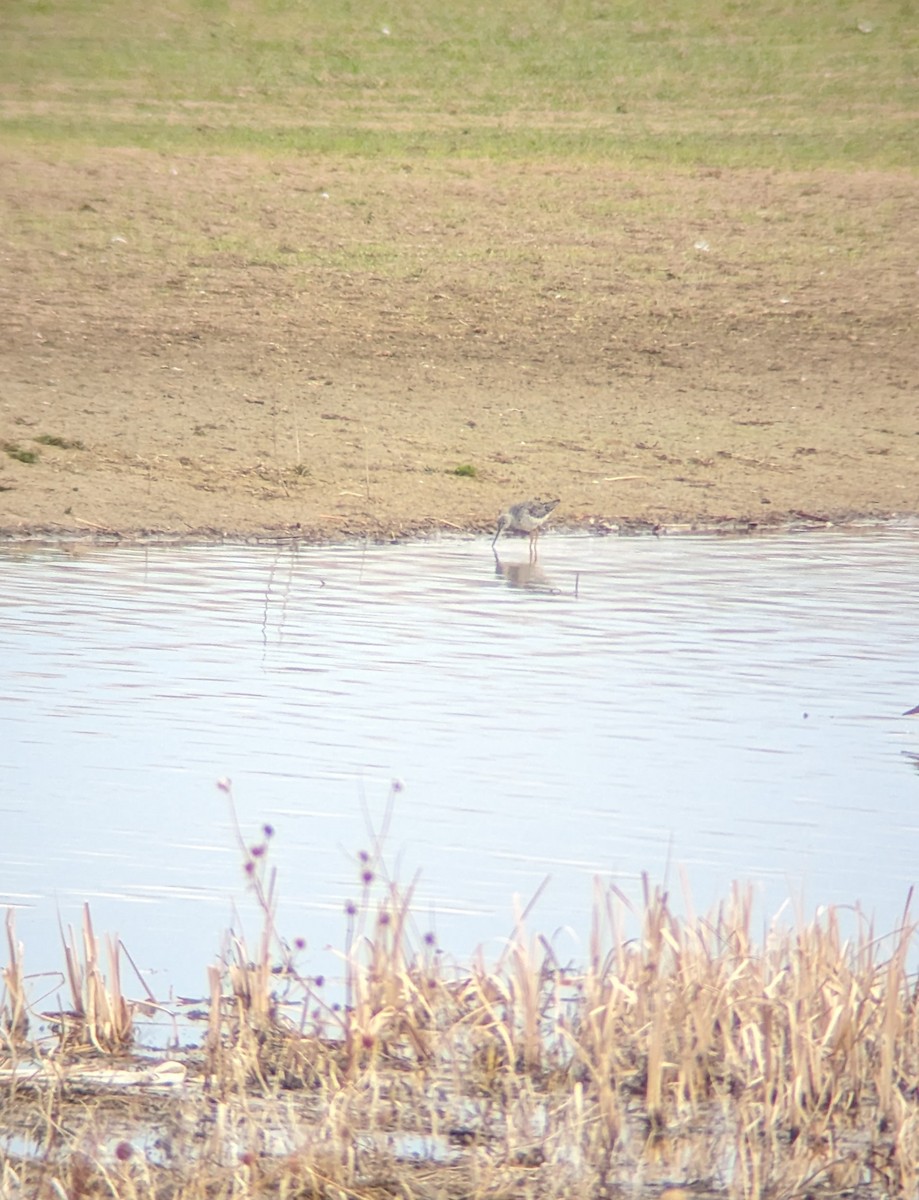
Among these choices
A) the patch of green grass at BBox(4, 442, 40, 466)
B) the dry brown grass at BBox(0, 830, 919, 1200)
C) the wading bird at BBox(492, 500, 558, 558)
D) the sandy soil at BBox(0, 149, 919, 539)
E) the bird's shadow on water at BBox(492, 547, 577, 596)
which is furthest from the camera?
the sandy soil at BBox(0, 149, 919, 539)

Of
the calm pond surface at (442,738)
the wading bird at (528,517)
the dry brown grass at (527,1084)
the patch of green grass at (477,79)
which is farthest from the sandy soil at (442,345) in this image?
the dry brown grass at (527,1084)

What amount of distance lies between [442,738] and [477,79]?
19696 mm

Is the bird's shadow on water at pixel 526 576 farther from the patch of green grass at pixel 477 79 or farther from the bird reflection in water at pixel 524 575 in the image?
the patch of green grass at pixel 477 79

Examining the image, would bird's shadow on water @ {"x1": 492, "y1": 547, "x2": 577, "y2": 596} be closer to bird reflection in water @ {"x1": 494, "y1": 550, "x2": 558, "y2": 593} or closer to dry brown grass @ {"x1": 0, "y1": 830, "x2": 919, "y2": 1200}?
bird reflection in water @ {"x1": 494, "y1": 550, "x2": 558, "y2": 593}

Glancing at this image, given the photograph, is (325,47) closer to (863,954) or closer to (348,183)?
(348,183)

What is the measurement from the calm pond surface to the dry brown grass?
59cm

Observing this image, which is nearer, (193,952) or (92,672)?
(193,952)

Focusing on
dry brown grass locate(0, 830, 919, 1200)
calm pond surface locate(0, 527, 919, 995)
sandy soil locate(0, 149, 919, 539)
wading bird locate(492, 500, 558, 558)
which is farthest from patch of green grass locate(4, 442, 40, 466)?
dry brown grass locate(0, 830, 919, 1200)

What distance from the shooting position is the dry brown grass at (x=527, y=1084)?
356 centimetres

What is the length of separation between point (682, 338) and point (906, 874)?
1262 cm

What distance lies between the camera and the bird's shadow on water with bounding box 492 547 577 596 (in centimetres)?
1001

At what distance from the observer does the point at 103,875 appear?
5297mm

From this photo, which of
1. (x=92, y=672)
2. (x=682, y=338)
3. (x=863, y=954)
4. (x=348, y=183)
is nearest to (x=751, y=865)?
(x=863, y=954)

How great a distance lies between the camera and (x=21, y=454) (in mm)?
12180
